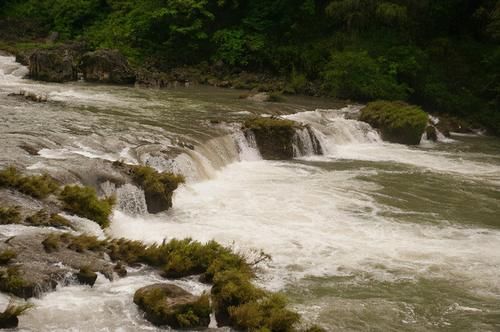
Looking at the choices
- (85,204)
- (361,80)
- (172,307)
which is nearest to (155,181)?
(85,204)

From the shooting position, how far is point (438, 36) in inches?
1401

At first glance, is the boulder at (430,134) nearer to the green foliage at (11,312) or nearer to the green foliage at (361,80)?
the green foliage at (361,80)

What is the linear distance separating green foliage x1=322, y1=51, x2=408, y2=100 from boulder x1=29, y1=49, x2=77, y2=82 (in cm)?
1328

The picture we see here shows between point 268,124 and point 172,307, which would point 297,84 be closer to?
point 268,124

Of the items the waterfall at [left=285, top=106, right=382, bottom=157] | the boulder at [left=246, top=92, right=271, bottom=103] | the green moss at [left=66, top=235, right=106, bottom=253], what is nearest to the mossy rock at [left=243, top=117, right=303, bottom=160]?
the waterfall at [left=285, top=106, right=382, bottom=157]

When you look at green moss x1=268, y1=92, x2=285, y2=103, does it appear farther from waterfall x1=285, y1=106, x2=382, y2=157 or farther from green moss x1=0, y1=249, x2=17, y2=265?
green moss x1=0, y1=249, x2=17, y2=265

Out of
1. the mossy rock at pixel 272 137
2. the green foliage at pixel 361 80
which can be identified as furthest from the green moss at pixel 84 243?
the green foliage at pixel 361 80

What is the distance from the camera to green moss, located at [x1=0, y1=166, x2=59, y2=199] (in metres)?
10.7

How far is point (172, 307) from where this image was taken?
7828 millimetres

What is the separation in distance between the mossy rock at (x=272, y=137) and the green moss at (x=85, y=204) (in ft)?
32.1

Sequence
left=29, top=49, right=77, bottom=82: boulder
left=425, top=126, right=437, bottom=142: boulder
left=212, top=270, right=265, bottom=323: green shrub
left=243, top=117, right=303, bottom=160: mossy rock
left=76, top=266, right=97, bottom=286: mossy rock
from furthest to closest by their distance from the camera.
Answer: left=29, top=49, right=77, bottom=82: boulder → left=425, top=126, right=437, bottom=142: boulder → left=243, top=117, right=303, bottom=160: mossy rock → left=76, top=266, right=97, bottom=286: mossy rock → left=212, top=270, right=265, bottom=323: green shrub

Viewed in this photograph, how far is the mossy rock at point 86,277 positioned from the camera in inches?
332

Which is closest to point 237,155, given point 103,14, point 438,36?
point 438,36

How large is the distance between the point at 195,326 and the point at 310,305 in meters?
2.01
